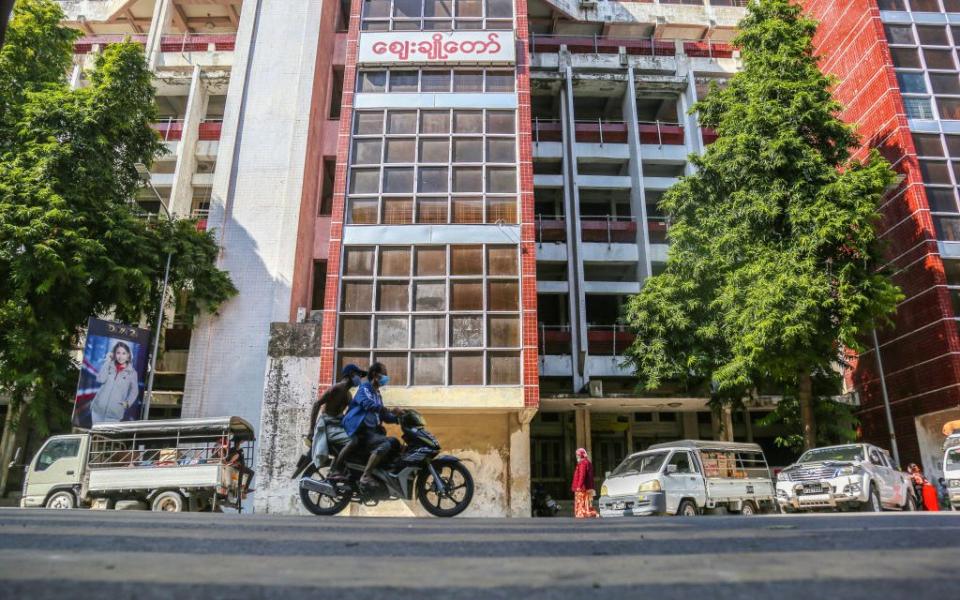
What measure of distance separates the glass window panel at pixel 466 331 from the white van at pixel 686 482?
15.6ft

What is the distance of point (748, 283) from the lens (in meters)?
18.7

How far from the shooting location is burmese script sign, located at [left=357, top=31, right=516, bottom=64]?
65.1 ft

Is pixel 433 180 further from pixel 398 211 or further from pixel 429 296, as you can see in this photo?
pixel 429 296

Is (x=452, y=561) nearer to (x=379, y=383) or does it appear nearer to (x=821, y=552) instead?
(x=821, y=552)

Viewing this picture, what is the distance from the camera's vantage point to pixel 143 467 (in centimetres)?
1505

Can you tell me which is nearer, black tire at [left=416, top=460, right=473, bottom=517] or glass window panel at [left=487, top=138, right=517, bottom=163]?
black tire at [left=416, top=460, right=473, bottom=517]

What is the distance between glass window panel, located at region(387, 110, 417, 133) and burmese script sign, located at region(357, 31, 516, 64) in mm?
1629

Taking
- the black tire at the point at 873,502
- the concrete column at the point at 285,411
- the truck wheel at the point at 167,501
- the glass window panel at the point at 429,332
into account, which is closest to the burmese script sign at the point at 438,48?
the glass window panel at the point at 429,332

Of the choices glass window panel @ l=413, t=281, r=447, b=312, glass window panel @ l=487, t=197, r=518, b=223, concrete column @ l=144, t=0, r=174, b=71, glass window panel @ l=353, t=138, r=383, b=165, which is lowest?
glass window panel @ l=413, t=281, r=447, b=312

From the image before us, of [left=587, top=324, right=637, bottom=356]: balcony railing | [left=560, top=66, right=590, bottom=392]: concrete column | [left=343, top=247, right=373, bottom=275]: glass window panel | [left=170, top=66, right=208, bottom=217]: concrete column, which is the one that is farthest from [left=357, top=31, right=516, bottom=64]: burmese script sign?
[left=587, top=324, right=637, bottom=356]: balcony railing

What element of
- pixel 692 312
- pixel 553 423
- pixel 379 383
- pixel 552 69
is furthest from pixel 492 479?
pixel 552 69

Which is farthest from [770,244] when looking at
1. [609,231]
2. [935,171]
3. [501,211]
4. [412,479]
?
[412,479]

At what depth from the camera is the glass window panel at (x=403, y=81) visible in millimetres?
19844

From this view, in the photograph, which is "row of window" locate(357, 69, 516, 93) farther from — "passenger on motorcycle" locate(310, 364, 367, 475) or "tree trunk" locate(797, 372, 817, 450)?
"passenger on motorcycle" locate(310, 364, 367, 475)
